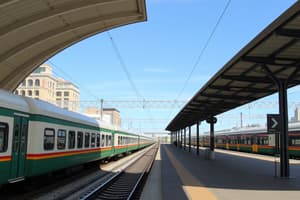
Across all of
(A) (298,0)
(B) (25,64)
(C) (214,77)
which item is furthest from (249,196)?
(B) (25,64)

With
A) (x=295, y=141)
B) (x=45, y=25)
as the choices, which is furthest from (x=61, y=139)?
(x=295, y=141)

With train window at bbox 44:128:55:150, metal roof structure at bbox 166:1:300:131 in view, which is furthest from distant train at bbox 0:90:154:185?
metal roof structure at bbox 166:1:300:131

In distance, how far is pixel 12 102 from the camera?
421 inches

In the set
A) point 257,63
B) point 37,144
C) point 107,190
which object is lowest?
point 107,190

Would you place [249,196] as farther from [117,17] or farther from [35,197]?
[117,17]

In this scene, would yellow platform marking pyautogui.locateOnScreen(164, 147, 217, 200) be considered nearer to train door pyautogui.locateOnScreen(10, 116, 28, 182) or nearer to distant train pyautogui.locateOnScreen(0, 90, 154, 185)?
distant train pyautogui.locateOnScreen(0, 90, 154, 185)

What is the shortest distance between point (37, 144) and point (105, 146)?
515 inches

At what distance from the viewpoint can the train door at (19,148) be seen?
1077 centimetres

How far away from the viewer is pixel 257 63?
16.2 m

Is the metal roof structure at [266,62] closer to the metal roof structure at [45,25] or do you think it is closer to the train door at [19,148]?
the metal roof structure at [45,25]

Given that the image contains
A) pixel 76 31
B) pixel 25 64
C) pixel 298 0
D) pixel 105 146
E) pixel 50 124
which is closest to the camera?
pixel 298 0

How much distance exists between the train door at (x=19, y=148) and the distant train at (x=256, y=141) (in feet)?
35.9

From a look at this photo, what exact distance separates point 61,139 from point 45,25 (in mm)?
5485

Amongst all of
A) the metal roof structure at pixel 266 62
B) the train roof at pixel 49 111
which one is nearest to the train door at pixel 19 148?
the train roof at pixel 49 111
